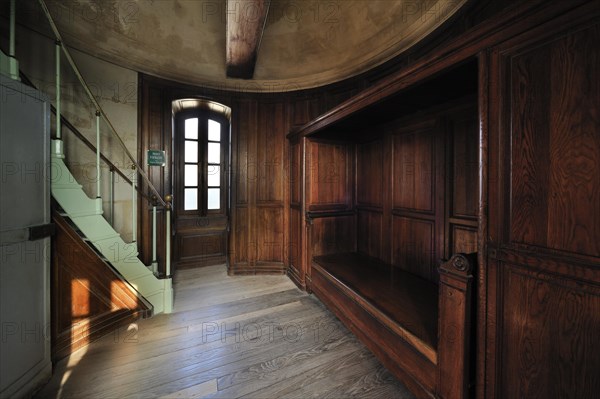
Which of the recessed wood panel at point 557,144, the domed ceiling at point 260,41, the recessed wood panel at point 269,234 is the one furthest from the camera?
the recessed wood panel at point 269,234

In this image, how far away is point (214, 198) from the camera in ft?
14.6

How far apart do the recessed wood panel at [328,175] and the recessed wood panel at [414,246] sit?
80 cm

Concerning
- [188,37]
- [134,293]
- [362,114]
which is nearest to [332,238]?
[362,114]

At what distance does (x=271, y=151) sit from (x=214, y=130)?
1.38 meters

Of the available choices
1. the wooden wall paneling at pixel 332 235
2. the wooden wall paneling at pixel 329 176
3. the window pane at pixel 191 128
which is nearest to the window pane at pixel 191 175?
the window pane at pixel 191 128

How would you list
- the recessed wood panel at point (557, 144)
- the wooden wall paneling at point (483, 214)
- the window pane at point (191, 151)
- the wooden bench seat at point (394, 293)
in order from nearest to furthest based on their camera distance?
the recessed wood panel at point (557, 144), the wooden wall paneling at point (483, 214), the wooden bench seat at point (394, 293), the window pane at point (191, 151)

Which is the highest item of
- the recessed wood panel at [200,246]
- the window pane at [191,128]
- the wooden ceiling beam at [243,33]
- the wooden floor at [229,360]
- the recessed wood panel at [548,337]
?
the wooden ceiling beam at [243,33]

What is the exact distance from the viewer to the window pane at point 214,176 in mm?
4387

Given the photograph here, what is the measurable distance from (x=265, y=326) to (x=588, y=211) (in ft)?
7.58

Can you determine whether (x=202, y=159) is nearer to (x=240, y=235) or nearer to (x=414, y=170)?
(x=240, y=235)

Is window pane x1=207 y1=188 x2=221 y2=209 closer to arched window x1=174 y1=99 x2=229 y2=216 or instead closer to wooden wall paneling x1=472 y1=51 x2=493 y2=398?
arched window x1=174 y1=99 x2=229 y2=216

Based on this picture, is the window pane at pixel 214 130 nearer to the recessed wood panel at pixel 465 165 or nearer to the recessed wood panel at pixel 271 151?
the recessed wood panel at pixel 271 151

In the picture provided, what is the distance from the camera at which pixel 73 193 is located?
197 centimetres

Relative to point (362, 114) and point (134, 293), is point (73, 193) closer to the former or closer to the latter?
point (134, 293)
